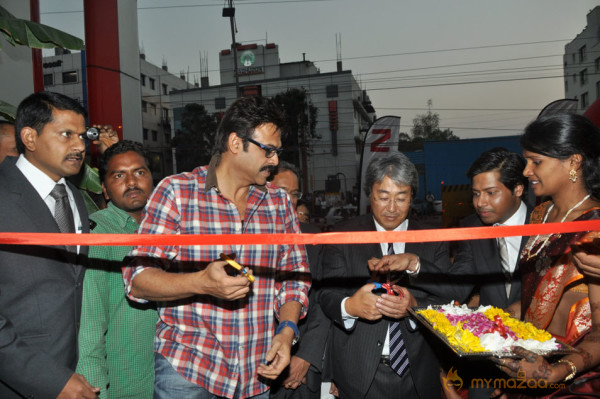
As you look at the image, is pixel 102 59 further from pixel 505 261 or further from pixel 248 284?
pixel 505 261

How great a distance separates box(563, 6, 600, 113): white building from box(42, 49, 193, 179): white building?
36478 mm

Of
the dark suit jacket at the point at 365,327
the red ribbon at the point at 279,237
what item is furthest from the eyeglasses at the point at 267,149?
the dark suit jacket at the point at 365,327

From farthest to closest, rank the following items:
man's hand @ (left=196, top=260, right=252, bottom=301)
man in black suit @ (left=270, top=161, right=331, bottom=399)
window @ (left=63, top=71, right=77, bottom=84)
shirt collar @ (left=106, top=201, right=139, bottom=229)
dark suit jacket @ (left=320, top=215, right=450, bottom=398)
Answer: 1. window @ (left=63, top=71, right=77, bottom=84)
2. shirt collar @ (left=106, top=201, right=139, bottom=229)
3. man in black suit @ (left=270, top=161, right=331, bottom=399)
4. dark suit jacket @ (left=320, top=215, right=450, bottom=398)
5. man's hand @ (left=196, top=260, right=252, bottom=301)

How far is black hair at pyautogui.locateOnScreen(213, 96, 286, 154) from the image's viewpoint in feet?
6.96

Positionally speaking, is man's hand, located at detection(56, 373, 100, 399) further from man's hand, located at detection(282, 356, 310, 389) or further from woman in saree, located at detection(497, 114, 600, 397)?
woman in saree, located at detection(497, 114, 600, 397)

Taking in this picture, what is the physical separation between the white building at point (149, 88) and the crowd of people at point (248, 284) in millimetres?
→ 37835

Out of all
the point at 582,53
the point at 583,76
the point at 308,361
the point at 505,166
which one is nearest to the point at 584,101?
the point at 583,76

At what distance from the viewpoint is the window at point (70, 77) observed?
45.7m

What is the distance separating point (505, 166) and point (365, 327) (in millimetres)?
1612

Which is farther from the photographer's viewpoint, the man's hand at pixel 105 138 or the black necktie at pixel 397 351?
the man's hand at pixel 105 138

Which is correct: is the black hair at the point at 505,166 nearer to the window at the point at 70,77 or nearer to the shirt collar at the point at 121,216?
the shirt collar at the point at 121,216

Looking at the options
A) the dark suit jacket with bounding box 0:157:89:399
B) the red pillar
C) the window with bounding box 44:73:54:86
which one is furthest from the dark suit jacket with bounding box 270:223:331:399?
the window with bounding box 44:73:54:86

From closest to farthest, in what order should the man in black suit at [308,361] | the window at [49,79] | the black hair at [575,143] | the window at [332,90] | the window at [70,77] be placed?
the black hair at [575,143] < the man in black suit at [308,361] < the window at [332,90] < the window at [49,79] < the window at [70,77]

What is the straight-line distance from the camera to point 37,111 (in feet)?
6.93
